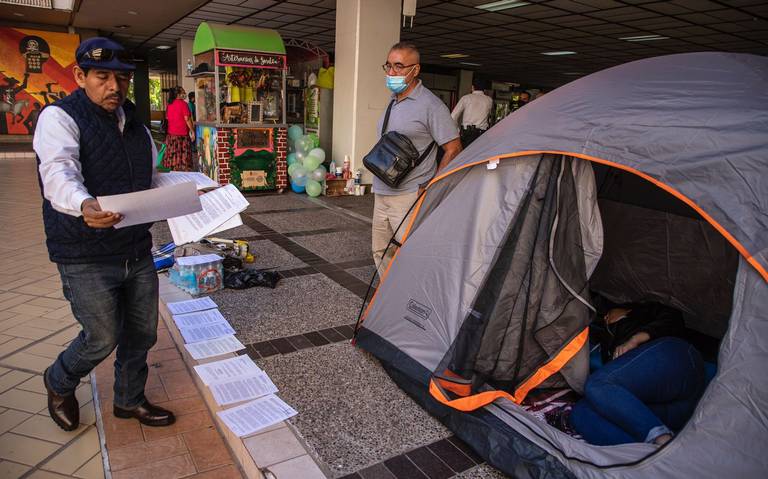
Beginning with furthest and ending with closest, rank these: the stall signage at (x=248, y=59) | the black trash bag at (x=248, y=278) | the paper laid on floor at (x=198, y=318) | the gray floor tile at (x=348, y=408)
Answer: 1. the stall signage at (x=248, y=59)
2. the black trash bag at (x=248, y=278)
3. the paper laid on floor at (x=198, y=318)
4. the gray floor tile at (x=348, y=408)

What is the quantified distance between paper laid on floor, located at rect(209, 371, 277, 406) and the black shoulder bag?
152 cm

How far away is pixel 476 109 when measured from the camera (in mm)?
8383

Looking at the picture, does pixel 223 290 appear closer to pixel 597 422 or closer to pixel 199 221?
pixel 199 221

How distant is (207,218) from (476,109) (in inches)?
270

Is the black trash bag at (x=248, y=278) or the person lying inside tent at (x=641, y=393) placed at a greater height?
the person lying inside tent at (x=641, y=393)

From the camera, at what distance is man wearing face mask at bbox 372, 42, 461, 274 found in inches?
133

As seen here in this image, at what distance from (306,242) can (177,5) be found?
8.29m

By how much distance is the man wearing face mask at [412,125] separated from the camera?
3389 millimetres

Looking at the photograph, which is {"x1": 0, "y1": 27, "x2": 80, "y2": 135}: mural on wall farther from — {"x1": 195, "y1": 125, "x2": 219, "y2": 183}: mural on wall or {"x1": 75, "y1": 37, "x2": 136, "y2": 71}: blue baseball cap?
{"x1": 75, "y1": 37, "x2": 136, "y2": 71}: blue baseball cap

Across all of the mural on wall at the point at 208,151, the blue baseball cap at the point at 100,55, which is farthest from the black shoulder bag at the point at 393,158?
the mural on wall at the point at 208,151

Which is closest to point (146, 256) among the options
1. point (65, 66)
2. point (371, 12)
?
point (371, 12)

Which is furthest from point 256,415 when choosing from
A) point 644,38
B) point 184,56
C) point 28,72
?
point 28,72

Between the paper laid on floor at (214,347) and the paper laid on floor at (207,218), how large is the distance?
0.89 m

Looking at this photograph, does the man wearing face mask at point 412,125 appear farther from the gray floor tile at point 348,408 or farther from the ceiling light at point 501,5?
the ceiling light at point 501,5
